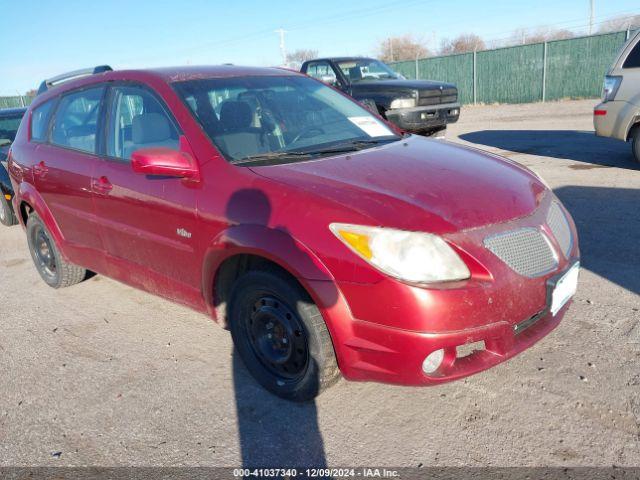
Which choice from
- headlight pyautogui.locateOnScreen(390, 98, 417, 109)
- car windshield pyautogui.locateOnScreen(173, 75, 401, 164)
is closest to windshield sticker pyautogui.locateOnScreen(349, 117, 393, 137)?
car windshield pyautogui.locateOnScreen(173, 75, 401, 164)

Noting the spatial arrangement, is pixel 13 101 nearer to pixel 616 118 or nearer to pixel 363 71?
pixel 363 71

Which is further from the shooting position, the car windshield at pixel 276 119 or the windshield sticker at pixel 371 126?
the windshield sticker at pixel 371 126

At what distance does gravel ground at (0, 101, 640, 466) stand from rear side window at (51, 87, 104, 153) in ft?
4.39

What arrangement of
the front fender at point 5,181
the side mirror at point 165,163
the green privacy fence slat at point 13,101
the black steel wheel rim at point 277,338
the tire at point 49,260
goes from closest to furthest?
the black steel wheel rim at point 277,338 < the side mirror at point 165,163 < the tire at point 49,260 < the front fender at point 5,181 < the green privacy fence slat at point 13,101

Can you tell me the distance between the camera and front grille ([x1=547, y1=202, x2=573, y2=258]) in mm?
2740

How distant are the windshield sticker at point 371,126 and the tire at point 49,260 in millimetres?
2711

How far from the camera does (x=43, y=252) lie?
4883 millimetres

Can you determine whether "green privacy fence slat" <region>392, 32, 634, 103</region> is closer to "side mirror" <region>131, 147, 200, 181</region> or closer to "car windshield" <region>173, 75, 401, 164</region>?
"car windshield" <region>173, 75, 401, 164</region>

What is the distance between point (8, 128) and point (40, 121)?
3.77m

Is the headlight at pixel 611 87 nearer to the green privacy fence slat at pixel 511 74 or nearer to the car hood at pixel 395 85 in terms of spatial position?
the car hood at pixel 395 85

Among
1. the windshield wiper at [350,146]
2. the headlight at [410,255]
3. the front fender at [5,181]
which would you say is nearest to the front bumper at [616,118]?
the windshield wiper at [350,146]

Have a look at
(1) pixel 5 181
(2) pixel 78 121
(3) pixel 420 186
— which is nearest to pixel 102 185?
(2) pixel 78 121

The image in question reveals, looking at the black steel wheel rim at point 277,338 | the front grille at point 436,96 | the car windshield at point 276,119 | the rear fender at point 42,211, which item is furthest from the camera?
the front grille at point 436,96

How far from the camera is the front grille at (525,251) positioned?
2.41m
